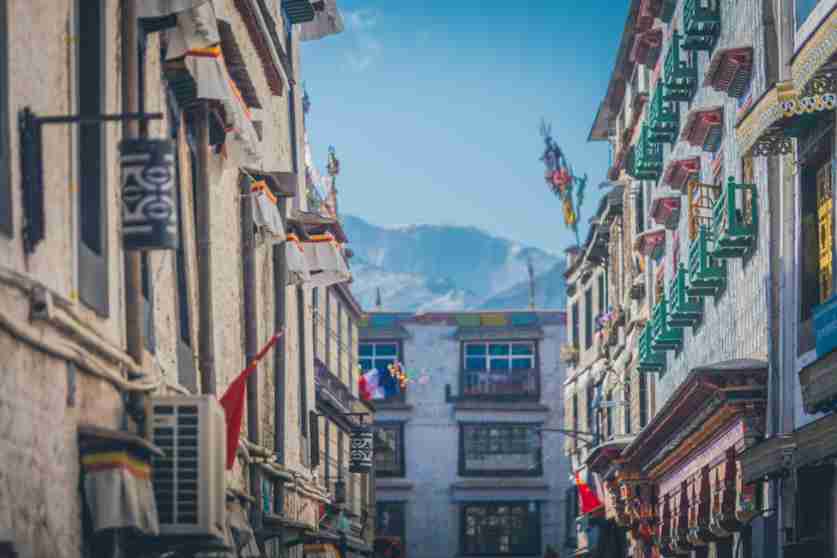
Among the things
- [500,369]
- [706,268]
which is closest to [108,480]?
[706,268]

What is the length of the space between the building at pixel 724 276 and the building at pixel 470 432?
73.5 ft

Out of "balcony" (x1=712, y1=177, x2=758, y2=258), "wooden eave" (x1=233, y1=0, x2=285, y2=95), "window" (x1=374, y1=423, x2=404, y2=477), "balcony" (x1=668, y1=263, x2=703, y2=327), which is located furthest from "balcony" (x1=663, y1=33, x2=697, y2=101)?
"window" (x1=374, y1=423, x2=404, y2=477)

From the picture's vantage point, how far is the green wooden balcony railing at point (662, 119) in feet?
111

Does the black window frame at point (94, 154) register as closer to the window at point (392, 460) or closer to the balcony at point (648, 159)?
the balcony at point (648, 159)

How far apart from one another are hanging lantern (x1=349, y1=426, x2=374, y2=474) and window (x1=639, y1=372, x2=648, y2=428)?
635cm

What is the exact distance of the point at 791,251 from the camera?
2145cm

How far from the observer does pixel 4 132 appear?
10906 millimetres

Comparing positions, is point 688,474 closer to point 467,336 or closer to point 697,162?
point 697,162

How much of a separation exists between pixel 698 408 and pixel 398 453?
138 feet

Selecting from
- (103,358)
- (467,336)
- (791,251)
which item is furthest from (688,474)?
(467,336)

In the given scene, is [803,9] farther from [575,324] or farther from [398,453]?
[398,453]

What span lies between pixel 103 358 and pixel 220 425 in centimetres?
130

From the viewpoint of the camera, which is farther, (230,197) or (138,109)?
(230,197)

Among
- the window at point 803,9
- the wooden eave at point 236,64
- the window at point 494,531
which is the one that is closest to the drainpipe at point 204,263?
the wooden eave at point 236,64
